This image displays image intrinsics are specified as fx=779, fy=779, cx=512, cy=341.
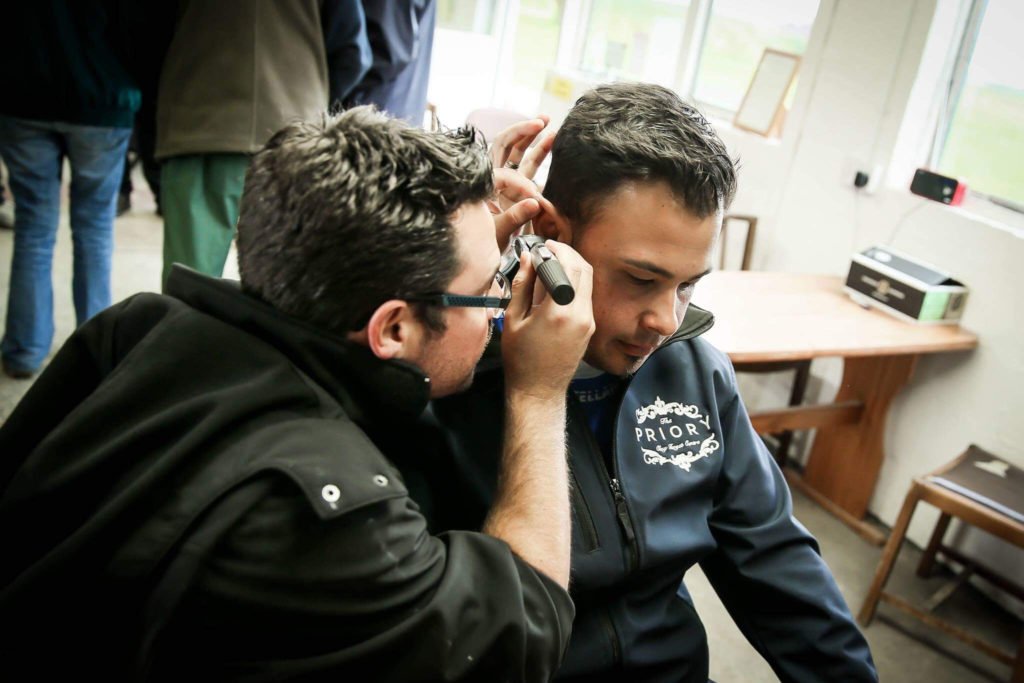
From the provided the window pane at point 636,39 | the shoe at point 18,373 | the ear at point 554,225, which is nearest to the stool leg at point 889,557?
the ear at point 554,225

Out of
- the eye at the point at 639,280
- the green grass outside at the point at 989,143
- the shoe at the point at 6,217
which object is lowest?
the shoe at the point at 6,217

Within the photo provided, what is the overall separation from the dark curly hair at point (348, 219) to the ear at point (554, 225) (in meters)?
0.40

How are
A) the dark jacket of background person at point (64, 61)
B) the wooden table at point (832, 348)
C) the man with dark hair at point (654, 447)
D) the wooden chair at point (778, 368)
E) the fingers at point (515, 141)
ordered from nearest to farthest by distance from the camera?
the man with dark hair at point (654, 447) < the fingers at point (515, 141) < the dark jacket of background person at point (64, 61) < the wooden table at point (832, 348) < the wooden chair at point (778, 368)

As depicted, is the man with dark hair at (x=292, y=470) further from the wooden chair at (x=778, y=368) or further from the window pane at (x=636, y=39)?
the window pane at (x=636, y=39)

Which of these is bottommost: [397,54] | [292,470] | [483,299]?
[292,470]

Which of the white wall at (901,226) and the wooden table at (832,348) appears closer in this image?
the wooden table at (832,348)

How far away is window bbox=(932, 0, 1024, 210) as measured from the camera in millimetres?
2613

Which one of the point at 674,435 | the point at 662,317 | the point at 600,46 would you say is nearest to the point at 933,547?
the point at 674,435

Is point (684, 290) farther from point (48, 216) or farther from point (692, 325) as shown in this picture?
point (48, 216)

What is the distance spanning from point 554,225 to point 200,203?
54.8 inches

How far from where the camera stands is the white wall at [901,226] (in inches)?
99.9

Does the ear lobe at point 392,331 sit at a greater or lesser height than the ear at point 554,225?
lesser

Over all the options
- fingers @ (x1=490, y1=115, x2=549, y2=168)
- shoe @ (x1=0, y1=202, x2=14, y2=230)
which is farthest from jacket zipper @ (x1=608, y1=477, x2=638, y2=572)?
shoe @ (x1=0, y1=202, x2=14, y2=230)

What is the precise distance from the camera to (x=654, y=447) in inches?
46.8
